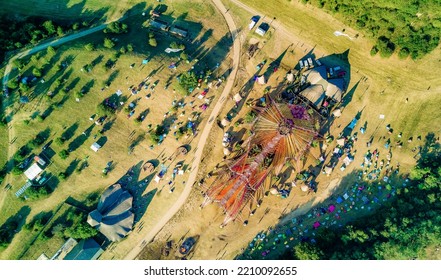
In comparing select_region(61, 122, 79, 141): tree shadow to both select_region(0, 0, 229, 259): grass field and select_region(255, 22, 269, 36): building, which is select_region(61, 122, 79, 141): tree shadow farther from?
select_region(255, 22, 269, 36): building

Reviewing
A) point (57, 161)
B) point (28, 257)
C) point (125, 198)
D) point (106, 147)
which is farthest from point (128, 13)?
point (28, 257)

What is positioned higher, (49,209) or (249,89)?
(249,89)

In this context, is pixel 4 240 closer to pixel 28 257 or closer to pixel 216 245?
pixel 28 257

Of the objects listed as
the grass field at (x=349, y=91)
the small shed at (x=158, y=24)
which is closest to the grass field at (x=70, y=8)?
the small shed at (x=158, y=24)

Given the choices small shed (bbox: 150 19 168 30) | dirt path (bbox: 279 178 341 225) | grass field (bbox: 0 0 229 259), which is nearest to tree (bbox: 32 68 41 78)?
grass field (bbox: 0 0 229 259)

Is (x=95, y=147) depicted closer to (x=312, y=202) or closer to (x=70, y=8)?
(x=70, y=8)
